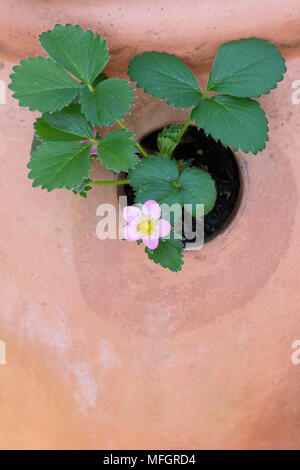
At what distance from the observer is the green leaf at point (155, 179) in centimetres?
70

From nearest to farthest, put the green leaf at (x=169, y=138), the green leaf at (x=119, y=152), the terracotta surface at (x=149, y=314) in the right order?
the green leaf at (x=119, y=152) → the green leaf at (x=169, y=138) → the terracotta surface at (x=149, y=314)

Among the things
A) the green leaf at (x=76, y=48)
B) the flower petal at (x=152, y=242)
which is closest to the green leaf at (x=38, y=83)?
the green leaf at (x=76, y=48)

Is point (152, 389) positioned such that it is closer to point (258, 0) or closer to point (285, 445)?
point (285, 445)

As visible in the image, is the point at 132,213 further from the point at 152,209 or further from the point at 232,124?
the point at 232,124

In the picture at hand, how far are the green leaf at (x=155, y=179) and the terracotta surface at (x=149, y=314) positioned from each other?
16 cm

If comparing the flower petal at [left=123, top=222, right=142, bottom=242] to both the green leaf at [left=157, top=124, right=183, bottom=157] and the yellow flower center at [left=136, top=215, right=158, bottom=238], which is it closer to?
the yellow flower center at [left=136, top=215, right=158, bottom=238]

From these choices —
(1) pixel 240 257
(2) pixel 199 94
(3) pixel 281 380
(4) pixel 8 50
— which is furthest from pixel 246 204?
(4) pixel 8 50

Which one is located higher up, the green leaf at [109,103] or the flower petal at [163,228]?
the green leaf at [109,103]

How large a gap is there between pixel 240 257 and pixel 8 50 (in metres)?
0.54

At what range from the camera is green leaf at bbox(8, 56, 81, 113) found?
685 millimetres

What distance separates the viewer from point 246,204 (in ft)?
2.87

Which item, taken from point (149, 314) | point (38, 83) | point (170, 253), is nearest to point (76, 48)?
point (38, 83)

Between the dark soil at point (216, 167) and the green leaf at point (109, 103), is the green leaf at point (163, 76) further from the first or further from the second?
the dark soil at point (216, 167)

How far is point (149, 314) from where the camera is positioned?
0.90 metres
